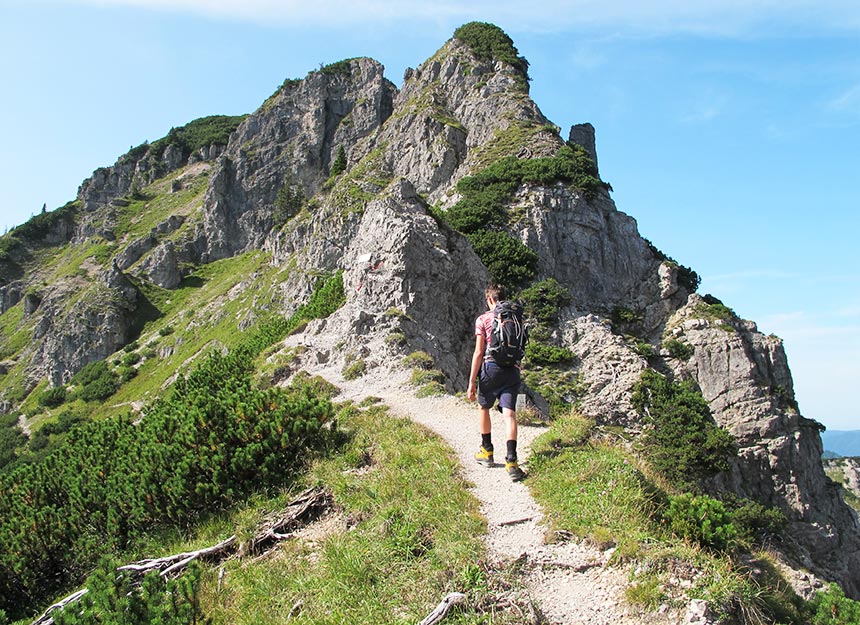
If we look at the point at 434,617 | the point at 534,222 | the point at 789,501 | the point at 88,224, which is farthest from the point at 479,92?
the point at 88,224

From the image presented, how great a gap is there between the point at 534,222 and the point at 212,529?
42.5 metres

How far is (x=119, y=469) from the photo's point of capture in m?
9.92

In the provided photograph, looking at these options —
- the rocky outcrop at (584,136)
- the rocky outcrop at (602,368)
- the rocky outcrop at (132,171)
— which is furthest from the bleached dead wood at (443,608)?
the rocky outcrop at (132,171)

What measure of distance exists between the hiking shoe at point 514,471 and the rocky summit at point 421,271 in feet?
29.5

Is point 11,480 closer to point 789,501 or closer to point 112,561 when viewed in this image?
point 112,561

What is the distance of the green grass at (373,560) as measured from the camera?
553cm

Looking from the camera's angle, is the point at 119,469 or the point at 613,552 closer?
the point at 613,552

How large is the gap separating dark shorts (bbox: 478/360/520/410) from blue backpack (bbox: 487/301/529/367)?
0.11 m

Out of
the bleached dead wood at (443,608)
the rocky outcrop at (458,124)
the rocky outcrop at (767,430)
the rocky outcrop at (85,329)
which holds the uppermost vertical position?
the rocky outcrop at (458,124)

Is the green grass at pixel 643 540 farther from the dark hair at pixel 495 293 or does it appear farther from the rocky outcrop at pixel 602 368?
the rocky outcrop at pixel 602 368

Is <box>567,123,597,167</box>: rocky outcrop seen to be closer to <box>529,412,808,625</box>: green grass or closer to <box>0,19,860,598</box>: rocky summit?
<box>0,19,860,598</box>: rocky summit

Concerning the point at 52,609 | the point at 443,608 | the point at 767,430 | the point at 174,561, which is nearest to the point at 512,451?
the point at 443,608

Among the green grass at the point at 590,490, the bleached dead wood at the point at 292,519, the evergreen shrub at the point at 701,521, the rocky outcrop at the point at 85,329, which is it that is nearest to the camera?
the evergreen shrub at the point at 701,521

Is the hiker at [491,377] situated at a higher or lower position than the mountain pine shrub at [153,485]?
higher
